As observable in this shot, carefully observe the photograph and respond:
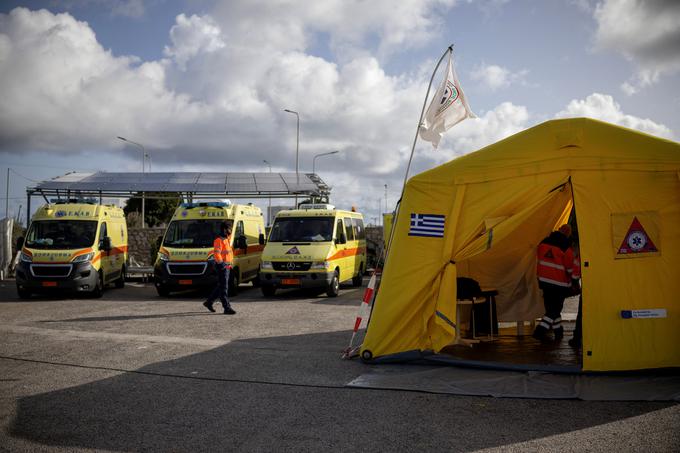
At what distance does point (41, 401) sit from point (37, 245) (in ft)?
34.8

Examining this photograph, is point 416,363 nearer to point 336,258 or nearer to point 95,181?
point 336,258

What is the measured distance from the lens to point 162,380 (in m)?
6.94

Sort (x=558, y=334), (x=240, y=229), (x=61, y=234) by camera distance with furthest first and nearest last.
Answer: (x=240, y=229)
(x=61, y=234)
(x=558, y=334)

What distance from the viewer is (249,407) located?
19.2ft

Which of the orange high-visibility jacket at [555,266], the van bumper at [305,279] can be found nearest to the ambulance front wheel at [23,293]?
the van bumper at [305,279]

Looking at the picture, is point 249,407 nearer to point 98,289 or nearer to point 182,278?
point 182,278

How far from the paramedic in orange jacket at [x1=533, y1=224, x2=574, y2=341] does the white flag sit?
89.6 inches

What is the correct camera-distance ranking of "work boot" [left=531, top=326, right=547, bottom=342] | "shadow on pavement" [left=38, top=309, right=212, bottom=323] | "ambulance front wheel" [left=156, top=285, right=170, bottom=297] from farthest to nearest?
1. "ambulance front wheel" [left=156, top=285, right=170, bottom=297]
2. "shadow on pavement" [left=38, top=309, right=212, bottom=323]
3. "work boot" [left=531, top=326, right=547, bottom=342]

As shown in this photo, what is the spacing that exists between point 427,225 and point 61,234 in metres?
11.8

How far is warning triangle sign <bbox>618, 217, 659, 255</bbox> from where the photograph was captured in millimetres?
6910

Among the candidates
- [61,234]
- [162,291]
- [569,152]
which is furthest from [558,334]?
[61,234]

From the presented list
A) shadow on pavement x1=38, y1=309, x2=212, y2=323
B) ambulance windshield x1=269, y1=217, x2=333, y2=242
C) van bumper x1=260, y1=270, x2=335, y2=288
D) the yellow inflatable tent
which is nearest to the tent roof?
the yellow inflatable tent

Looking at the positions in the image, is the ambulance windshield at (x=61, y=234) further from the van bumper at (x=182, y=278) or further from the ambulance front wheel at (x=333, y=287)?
the ambulance front wheel at (x=333, y=287)

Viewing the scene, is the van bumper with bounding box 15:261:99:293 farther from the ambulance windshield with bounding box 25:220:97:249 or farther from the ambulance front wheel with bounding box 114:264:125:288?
the ambulance front wheel with bounding box 114:264:125:288
